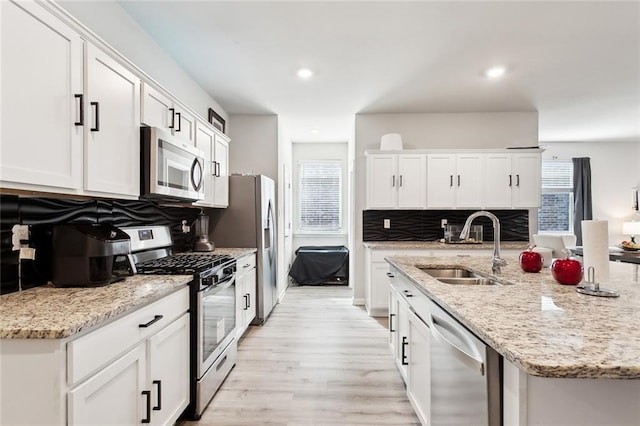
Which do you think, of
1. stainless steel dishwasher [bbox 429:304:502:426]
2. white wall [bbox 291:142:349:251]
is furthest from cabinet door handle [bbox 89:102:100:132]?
white wall [bbox 291:142:349:251]

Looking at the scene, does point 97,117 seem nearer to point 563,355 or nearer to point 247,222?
point 563,355

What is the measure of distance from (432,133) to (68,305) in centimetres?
429

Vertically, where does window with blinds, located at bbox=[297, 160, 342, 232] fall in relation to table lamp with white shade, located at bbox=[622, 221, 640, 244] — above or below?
above

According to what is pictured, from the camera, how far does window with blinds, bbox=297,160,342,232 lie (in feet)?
21.3

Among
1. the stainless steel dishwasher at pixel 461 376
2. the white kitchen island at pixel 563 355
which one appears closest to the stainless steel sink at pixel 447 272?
the stainless steel dishwasher at pixel 461 376

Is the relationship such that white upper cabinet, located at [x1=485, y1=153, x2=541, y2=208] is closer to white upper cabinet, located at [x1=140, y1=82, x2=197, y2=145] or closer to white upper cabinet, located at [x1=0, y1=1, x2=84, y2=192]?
white upper cabinet, located at [x1=140, y1=82, x2=197, y2=145]

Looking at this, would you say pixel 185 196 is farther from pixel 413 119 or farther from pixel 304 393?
pixel 413 119

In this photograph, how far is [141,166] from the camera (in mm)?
1949

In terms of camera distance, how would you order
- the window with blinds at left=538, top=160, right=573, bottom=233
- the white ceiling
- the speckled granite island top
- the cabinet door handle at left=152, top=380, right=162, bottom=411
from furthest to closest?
the window with blinds at left=538, top=160, right=573, bottom=233 → the white ceiling → the cabinet door handle at left=152, top=380, right=162, bottom=411 → the speckled granite island top

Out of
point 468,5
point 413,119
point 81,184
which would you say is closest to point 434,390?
point 81,184

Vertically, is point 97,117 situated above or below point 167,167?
above

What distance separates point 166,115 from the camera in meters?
2.23

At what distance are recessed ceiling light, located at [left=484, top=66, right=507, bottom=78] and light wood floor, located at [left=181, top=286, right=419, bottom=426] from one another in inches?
111

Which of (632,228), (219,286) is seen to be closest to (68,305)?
(219,286)
